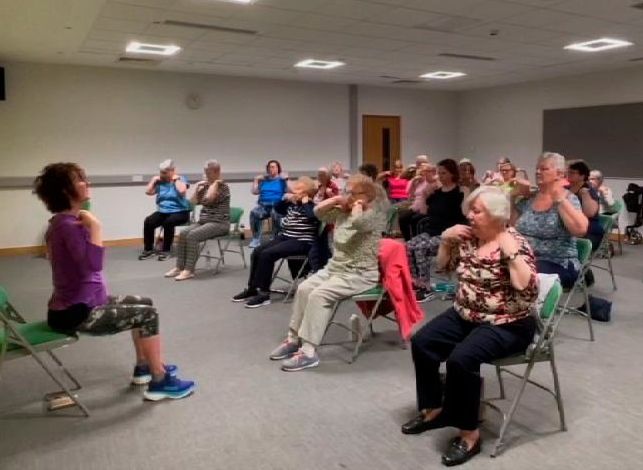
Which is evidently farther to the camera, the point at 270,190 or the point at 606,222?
the point at 270,190

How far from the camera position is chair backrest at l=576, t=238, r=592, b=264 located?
373cm

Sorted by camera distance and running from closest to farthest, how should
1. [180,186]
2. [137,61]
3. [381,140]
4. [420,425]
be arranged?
[420,425] < [180,186] < [137,61] < [381,140]

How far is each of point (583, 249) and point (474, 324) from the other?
1666 millimetres

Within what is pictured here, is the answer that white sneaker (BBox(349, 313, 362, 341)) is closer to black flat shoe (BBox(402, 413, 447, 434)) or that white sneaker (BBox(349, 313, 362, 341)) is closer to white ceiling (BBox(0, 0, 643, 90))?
black flat shoe (BBox(402, 413, 447, 434))

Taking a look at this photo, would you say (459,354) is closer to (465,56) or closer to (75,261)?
(75,261)

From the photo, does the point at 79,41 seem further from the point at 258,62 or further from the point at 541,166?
the point at 541,166

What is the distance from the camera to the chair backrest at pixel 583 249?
3.73 meters

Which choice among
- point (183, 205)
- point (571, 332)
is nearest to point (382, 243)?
point (571, 332)

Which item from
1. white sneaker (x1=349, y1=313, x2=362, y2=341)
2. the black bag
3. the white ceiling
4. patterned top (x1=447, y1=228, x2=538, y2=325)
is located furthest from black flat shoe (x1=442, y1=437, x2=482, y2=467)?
the white ceiling

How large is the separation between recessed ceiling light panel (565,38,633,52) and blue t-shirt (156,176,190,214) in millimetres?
5250

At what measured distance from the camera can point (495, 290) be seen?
2.43m

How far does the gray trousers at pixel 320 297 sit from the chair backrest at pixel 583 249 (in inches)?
54.5

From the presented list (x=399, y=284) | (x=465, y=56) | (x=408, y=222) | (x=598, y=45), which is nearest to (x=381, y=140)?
(x=465, y=56)

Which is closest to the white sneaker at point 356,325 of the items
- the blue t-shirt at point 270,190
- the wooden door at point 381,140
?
the blue t-shirt at point 270,190
